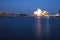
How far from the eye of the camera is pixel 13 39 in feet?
38.1

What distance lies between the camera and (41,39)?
1187cm

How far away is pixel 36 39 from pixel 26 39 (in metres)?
0.68

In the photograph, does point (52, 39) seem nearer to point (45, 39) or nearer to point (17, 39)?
point (45, 39)

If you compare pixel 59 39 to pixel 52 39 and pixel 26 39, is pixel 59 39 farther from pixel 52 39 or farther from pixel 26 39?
pixel 26 39

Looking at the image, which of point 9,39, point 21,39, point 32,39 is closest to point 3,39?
point 9,39

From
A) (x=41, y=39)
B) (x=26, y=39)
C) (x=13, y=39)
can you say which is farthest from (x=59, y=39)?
(x=13, y=39)

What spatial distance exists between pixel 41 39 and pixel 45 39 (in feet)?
0.92

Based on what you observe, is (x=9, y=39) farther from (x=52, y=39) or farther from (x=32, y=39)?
(x=52, y=39)

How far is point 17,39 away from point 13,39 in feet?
0.89

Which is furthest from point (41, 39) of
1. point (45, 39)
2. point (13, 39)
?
point (13, 39)

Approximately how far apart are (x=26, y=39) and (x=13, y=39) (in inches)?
34.7

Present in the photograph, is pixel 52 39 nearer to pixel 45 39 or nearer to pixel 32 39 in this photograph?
pixel 45 39

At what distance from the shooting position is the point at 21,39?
11.6 metres

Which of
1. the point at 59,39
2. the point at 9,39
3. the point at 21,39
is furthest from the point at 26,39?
the point at 59,39
